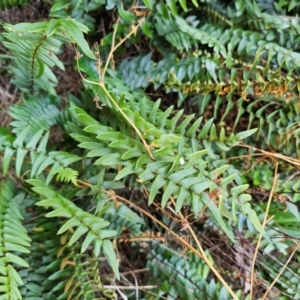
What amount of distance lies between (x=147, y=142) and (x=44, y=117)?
1.46ft

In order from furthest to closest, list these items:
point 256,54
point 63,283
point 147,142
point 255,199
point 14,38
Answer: point 255,199 < point 256,54 < point 63,283 < point 147,142 < point 14,38

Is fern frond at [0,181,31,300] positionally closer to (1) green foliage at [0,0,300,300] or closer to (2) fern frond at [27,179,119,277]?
(1) green foliage at [0,0,300,300]

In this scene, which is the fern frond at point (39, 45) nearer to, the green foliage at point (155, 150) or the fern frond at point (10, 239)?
the green foliage at point (155, 150)

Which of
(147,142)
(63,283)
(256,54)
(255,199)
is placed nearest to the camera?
(147,142)

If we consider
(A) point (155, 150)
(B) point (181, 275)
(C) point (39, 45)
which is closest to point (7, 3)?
(C) point (39, 45)

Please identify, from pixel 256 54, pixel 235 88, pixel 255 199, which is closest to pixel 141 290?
pixel 255 199

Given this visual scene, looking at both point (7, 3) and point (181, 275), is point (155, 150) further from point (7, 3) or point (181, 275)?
point (7, 3)

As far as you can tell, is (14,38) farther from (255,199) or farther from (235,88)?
(255,199)

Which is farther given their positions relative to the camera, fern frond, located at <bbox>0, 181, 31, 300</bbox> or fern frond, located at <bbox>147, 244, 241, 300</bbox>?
fern frond, located at <bbox>147, 244, 241, 300</bbox>

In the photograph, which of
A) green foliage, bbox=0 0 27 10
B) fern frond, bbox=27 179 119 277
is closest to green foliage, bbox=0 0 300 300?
fern frond, bbox=27 179 119 277

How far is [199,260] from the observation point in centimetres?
155

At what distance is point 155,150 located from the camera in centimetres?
126

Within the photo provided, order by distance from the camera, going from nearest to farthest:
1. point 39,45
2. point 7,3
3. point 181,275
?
point 39,45, point 7,3, point 181,275

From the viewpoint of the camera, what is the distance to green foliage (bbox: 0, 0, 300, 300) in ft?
4.16
